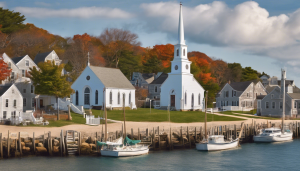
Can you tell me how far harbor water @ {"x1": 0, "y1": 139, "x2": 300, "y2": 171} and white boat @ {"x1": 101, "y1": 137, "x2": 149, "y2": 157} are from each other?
521mm

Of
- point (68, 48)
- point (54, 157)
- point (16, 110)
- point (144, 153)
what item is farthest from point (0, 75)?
point (68, 48)

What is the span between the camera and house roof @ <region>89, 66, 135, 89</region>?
60481mm

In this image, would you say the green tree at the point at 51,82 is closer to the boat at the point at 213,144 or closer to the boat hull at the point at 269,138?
the boat at the point at 213,144

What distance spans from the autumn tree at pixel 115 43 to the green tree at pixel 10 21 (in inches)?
931

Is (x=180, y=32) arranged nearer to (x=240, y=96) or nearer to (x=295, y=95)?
(x=240, y=96)

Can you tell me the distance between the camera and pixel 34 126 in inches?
1564

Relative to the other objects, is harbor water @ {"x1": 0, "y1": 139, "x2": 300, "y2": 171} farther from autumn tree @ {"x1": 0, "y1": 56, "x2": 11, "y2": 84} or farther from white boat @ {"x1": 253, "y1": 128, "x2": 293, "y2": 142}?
autumn tree @ {"x1": 0, "y1": 56, "x2": 11, "y2": 84}

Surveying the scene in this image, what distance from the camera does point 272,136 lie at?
46.1 meters

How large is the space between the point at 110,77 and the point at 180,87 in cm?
1252

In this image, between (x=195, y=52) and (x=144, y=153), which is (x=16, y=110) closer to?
(x=144, y=153)

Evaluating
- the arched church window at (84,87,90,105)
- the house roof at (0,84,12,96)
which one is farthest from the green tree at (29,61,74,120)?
the arched church window at (84,87,90,105)

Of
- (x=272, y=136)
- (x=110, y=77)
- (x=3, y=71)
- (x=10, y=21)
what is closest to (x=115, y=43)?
(x=10, y=21)

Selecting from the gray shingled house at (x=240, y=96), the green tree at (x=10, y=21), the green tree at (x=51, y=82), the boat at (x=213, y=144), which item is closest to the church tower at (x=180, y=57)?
the gray shingled house at (x=240, y=96)

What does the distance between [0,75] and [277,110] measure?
4765 cm
